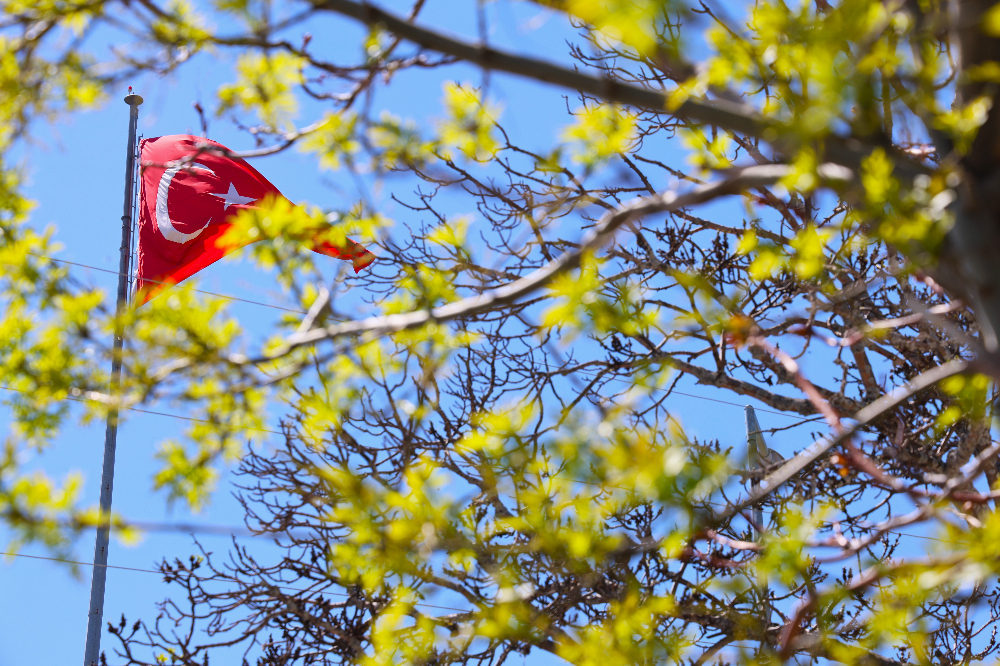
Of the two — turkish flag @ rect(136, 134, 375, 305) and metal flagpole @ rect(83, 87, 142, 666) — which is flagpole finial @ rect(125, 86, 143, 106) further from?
turkish flag @ rect(136, 134, 375, 305)

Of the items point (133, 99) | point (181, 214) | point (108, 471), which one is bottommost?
point (108, 471)

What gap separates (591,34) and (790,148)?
339cm

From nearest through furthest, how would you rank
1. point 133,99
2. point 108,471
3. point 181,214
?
point 108,471 → point 181,214 → point 133,99

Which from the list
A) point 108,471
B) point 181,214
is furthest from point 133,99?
point 108,471

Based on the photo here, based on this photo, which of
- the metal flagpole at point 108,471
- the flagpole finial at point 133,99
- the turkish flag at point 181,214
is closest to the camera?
the metal flagpole at point 108,471

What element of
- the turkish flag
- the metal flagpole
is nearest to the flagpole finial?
the metal flagpole

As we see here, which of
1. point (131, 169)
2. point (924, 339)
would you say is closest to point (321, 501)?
point (924, 339)

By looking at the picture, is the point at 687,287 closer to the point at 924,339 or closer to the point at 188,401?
the point at 188,401

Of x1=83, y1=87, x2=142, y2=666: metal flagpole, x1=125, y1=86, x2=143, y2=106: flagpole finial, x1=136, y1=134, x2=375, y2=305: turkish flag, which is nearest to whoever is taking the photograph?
x1=83, y1=87, x2=142, y2=666: metal flagpole

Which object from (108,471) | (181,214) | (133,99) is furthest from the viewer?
(133,99)

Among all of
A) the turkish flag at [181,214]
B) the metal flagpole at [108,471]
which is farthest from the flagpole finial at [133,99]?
the turkish flag at [181,214]

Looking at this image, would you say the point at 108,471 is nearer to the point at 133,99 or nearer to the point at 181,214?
the point at 181,214

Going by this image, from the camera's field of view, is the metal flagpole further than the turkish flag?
No

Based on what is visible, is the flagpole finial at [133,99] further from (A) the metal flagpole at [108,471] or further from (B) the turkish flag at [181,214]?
(B) the turkish flag at [181,214]
